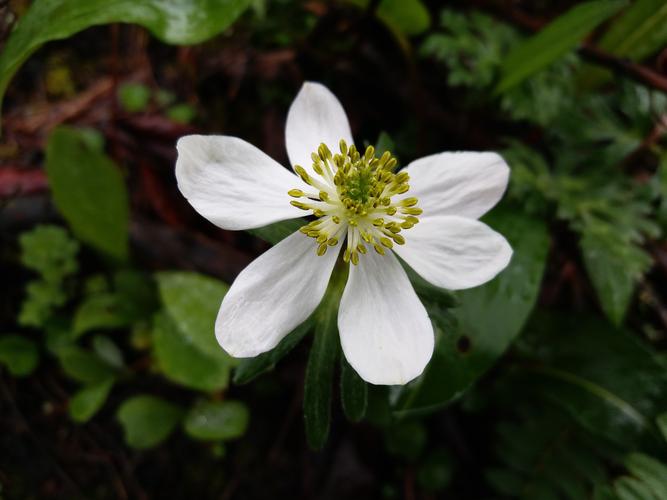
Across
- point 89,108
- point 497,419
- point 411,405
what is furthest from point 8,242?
point 497,419

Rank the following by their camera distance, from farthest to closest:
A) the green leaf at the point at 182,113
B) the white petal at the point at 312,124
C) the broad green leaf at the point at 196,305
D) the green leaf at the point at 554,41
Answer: the green leaf at the point at 182,113, the broad green leaf at the point at 196,305, the green leaf at the point at 554,41, the white petal at the point at 312,124

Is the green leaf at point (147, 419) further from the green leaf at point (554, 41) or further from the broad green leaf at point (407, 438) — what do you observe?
the green leaf at point (554, 41)

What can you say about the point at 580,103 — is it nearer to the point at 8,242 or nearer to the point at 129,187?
the point at 129,187

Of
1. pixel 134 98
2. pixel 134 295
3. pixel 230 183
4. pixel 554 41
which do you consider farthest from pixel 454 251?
pixel 134 98

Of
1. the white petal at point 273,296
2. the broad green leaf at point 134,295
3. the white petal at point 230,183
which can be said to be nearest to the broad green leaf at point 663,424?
the white petal at point 273,296

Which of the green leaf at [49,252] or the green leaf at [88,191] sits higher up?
the green leaf at [88,191]

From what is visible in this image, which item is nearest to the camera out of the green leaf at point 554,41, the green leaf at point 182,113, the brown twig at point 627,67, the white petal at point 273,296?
the white petal at point 273,296

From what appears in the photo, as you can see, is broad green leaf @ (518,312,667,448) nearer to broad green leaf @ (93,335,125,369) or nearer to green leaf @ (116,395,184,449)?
green leaf @ (116,395,184,449)
